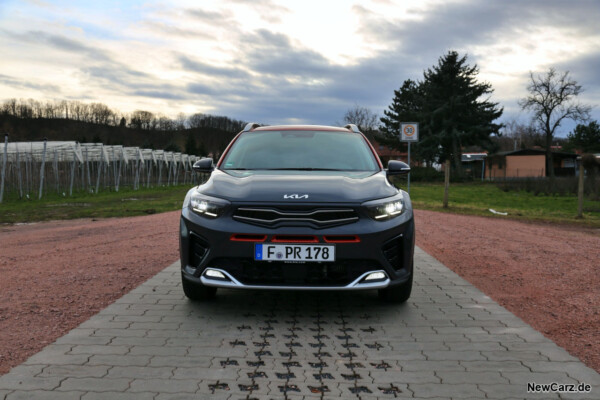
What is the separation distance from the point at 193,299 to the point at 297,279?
1.33 metres

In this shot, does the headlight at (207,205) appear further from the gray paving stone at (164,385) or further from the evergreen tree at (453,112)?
the evergreen tree at (453,112)

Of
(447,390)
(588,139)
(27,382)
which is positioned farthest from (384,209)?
(588,139)

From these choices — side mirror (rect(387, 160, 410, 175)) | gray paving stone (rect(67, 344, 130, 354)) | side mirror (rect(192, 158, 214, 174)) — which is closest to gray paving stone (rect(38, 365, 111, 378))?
gray paving stone (rect(67, 344, 130, 354))

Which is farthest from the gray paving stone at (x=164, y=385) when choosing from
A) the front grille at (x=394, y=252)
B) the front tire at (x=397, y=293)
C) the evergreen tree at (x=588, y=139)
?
the evergreen tree at (x=588, y=139)

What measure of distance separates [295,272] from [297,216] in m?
0.44

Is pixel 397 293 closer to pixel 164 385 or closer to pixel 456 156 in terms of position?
pixel 164 385

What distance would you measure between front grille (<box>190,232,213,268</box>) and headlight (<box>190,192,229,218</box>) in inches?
8.0

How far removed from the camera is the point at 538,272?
22.5 feet

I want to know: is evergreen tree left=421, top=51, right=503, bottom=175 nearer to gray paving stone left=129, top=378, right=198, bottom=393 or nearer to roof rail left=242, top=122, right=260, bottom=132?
roof rail left=242, top=122, right=260, bottom=132

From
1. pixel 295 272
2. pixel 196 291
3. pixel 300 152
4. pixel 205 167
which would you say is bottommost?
pixel 196 291

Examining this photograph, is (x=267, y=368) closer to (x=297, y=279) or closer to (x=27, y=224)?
(x=297, y=279)

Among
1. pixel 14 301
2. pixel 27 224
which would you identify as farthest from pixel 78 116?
pixel 14 301

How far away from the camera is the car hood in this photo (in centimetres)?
427

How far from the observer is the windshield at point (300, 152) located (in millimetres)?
5352
